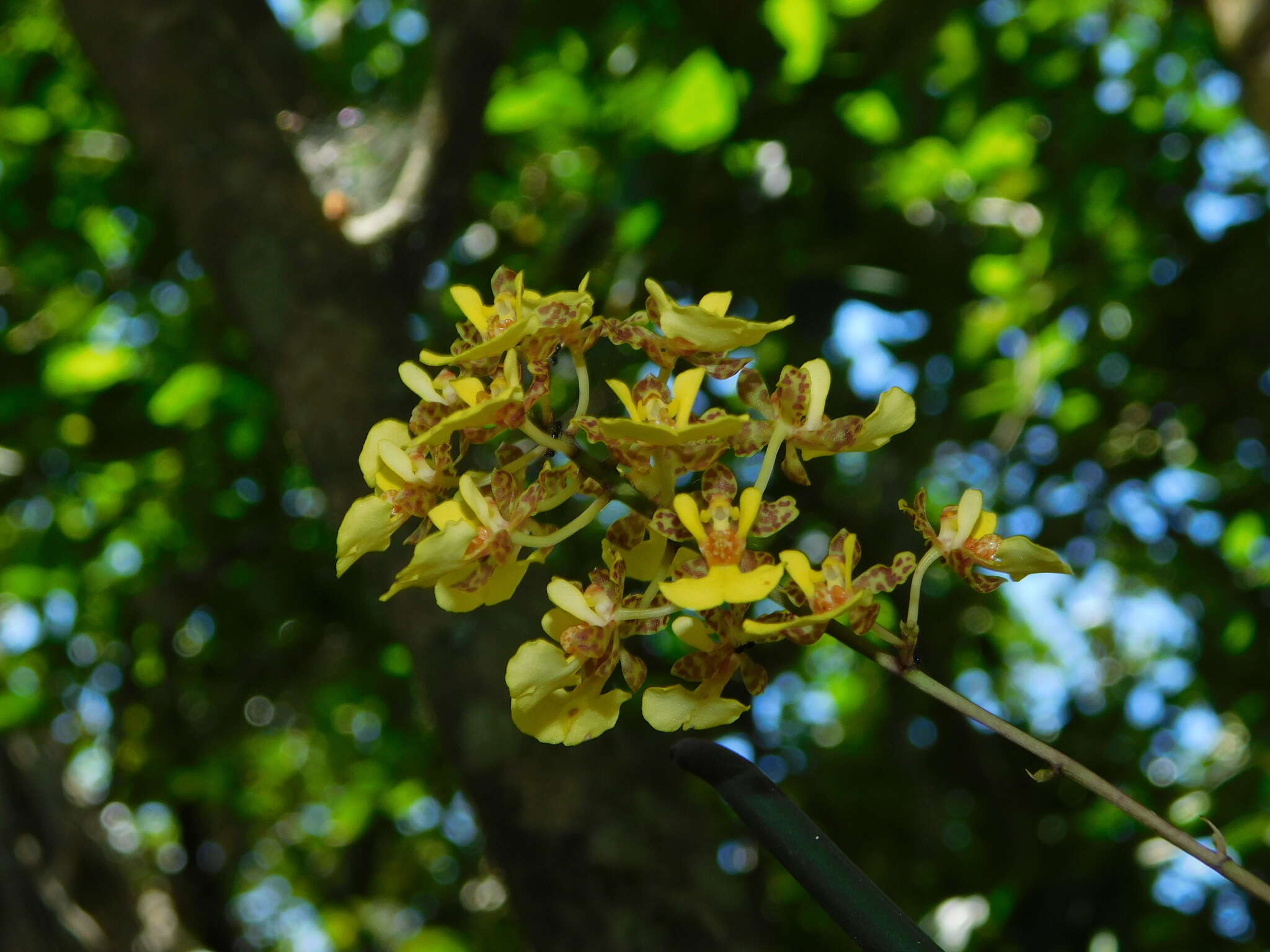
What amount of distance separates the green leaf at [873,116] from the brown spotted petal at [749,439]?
1243 millimetres

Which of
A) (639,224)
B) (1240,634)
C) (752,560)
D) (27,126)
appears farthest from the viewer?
(27,126)

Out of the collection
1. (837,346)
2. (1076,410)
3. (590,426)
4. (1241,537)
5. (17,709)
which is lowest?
(17,709)

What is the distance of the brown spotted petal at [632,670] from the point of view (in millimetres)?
467

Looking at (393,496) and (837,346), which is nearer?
(393,496)

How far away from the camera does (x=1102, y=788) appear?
367mm

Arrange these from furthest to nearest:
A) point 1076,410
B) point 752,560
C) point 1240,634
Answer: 1. point 1076,410
2. point 1240,634
3. point 752,560

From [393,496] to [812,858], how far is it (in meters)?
0.25

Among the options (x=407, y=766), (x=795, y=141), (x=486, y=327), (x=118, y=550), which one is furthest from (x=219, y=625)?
(x=486, y=327)


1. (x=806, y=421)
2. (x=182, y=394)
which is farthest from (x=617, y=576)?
(x=182, y=394)

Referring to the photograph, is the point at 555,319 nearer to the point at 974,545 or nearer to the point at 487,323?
the point at 487,323

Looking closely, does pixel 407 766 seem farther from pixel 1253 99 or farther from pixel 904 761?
pixel 1253 99

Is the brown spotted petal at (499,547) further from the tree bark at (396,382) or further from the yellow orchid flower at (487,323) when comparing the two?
the tree bark at (396,382)

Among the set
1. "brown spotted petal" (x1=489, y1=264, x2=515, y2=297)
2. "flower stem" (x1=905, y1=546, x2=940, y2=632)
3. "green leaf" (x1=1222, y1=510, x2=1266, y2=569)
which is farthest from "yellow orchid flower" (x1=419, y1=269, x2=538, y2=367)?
"green leaf" (x1=1222, y1=510, x2=1266, y2=569)

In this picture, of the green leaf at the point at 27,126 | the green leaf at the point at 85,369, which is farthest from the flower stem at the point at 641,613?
the green leaf at the point at 27,126
